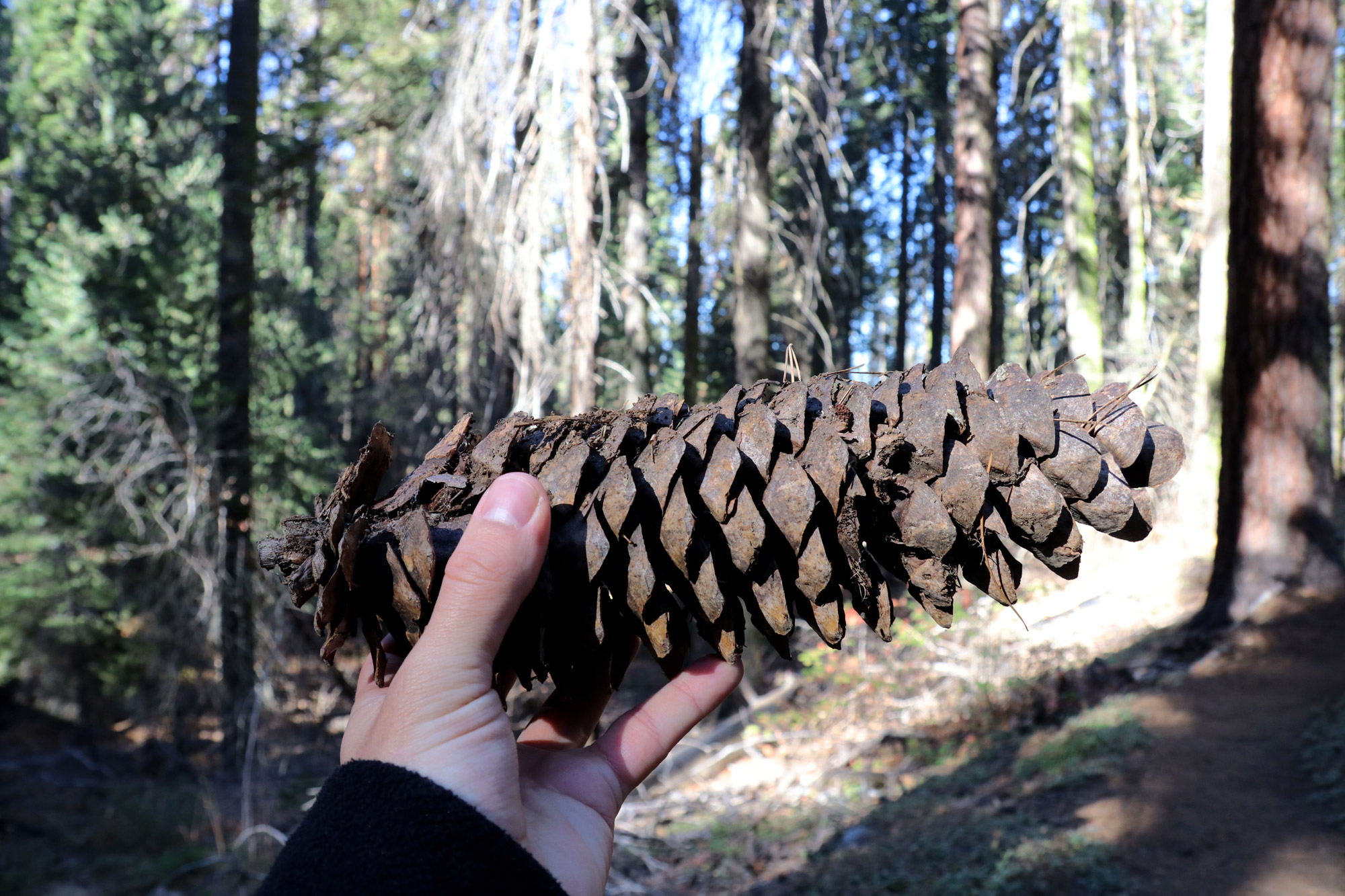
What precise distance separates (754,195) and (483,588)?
6.22m

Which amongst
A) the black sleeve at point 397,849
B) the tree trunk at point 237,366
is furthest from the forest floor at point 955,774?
the black sleeve at point 397,849

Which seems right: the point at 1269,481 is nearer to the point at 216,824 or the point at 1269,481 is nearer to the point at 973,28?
the point at 973,28

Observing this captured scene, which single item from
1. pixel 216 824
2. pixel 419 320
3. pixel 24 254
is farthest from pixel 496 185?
pixel 24 254

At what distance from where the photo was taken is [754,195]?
669 cm

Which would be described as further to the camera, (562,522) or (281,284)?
(281,284)

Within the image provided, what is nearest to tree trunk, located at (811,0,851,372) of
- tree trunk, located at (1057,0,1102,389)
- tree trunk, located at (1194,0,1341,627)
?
tree trunk, located at (1194,0,1341,627)

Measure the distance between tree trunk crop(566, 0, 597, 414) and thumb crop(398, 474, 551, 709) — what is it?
3624mm

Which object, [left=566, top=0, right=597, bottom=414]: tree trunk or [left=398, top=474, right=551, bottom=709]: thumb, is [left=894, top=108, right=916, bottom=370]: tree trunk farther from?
[left=398, top=474, right=551, bottom=709]: thumb

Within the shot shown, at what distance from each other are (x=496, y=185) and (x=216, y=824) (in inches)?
222

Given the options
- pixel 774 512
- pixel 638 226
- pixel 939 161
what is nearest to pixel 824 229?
pixel 638 226

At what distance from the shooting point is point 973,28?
898cm

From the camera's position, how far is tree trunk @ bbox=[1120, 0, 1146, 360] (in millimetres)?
13453

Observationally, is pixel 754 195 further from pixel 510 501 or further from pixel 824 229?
pixel 510 501

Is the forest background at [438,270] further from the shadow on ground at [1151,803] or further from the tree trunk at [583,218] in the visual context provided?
the shadow on ground at [1151,803]
